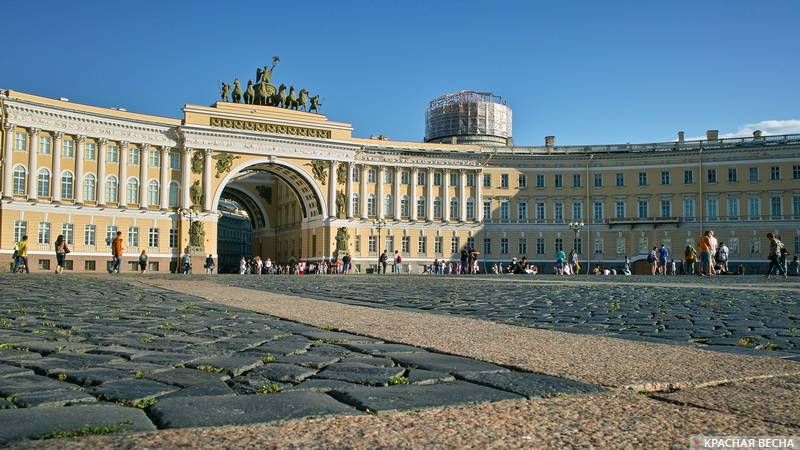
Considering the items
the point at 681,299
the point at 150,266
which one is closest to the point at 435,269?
the point at 150,266

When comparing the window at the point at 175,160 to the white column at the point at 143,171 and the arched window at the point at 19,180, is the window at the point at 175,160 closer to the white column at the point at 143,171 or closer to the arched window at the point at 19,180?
the white column at the point at 143,171

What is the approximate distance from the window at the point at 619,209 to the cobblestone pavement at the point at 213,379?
6502 centimetres

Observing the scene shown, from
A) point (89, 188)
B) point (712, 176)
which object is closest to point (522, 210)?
point (712, 176)

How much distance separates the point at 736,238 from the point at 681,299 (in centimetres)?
5643

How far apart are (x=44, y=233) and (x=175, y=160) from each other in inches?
430

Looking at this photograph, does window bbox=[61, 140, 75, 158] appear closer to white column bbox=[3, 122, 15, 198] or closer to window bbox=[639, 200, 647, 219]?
white column bbox=[3, 122, 15, 198]

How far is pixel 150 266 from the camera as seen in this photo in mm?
55719

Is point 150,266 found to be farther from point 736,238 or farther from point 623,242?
point 736,238

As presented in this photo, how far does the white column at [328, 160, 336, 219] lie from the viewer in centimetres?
6294

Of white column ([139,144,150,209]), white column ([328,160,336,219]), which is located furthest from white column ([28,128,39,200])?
white column ([328,160,336,219])

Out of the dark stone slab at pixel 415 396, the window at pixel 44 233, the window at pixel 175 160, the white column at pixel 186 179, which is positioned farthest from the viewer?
the window at pixel 175 160

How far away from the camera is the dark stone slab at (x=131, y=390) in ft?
13.3

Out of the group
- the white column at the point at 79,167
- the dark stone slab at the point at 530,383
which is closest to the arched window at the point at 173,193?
the white column at the point at 79,167

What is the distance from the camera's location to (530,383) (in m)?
4.57
